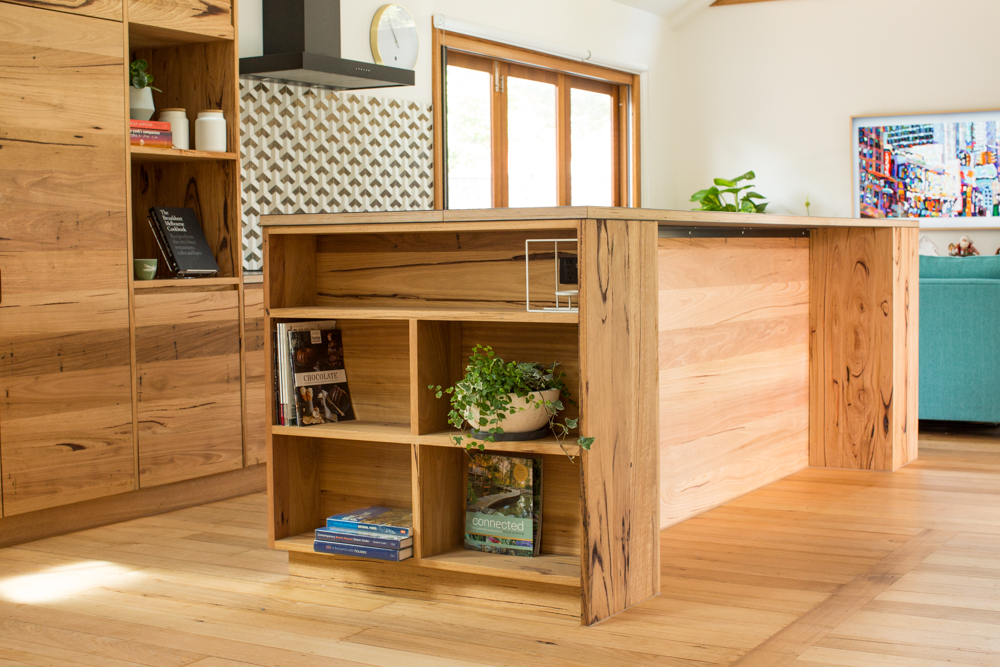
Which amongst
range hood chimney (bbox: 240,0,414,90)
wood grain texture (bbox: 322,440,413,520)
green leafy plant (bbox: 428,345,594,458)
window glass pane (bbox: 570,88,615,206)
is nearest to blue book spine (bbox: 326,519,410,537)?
wood grain texture (bbox: 322,440,413,520)

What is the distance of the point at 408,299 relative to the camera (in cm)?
271

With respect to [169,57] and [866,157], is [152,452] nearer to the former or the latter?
[169,57]

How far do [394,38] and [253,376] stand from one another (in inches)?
79.5

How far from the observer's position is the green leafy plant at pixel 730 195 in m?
7.49

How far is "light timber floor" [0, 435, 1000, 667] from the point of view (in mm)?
2188

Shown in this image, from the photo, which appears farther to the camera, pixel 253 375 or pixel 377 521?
pixel 253 375

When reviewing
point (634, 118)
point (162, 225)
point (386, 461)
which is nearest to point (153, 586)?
point (386, 461)

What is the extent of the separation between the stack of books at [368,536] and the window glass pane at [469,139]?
3301mm

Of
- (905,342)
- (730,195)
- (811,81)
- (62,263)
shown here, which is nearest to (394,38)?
(62,263)

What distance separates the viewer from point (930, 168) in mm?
7398

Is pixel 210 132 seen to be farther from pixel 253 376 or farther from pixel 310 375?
pixel 310 375

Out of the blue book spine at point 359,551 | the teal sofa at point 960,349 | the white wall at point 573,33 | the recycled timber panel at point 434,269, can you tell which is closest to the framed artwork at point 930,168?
the white wall at point 573,33

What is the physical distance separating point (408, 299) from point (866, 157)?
18.8 ft

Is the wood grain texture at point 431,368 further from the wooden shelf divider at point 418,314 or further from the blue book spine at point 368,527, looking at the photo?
the blue book spine at point 368,527
